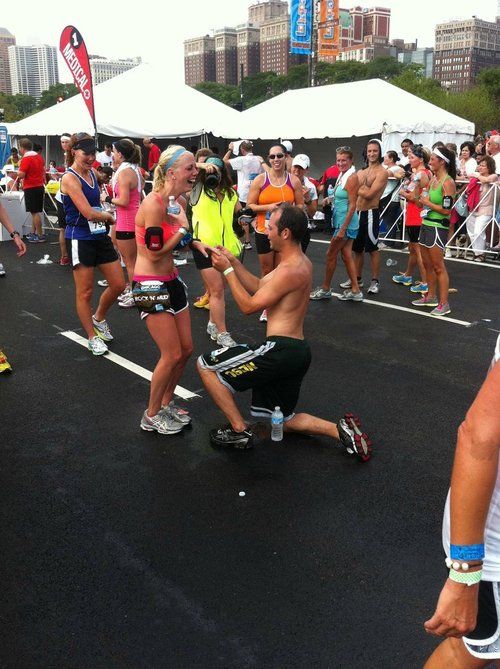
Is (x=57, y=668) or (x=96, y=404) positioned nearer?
(x=57, y=668)

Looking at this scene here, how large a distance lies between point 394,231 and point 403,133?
392 centimetres

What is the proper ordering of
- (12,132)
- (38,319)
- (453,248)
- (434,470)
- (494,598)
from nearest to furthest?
(494,598)
(434,470)
(38,319)
(453,248)
(12,132)

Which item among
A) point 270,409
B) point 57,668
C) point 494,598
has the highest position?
point 494,598

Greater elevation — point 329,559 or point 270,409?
point 270,409

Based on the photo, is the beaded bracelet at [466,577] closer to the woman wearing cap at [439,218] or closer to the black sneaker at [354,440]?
the black sneaker at [354,440]

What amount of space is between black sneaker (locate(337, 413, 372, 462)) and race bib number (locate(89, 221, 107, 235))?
322 centimetres

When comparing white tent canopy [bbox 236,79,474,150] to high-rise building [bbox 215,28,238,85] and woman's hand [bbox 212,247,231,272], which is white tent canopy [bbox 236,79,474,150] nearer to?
woman's hand [bbox 212,247,231,272]

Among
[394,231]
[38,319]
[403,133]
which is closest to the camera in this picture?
[38,319]

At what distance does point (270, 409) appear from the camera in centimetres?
405

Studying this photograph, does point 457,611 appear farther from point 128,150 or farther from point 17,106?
point 17,106

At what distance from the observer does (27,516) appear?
339 cm

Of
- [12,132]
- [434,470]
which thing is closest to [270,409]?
[434,470]

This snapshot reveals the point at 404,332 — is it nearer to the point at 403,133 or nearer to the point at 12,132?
the point at 403,133

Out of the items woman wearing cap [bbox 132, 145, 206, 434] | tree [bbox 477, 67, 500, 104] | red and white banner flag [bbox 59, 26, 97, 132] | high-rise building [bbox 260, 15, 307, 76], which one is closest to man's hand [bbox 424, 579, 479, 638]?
woman wearing cap [bbox 132, 145, 206, 434]
